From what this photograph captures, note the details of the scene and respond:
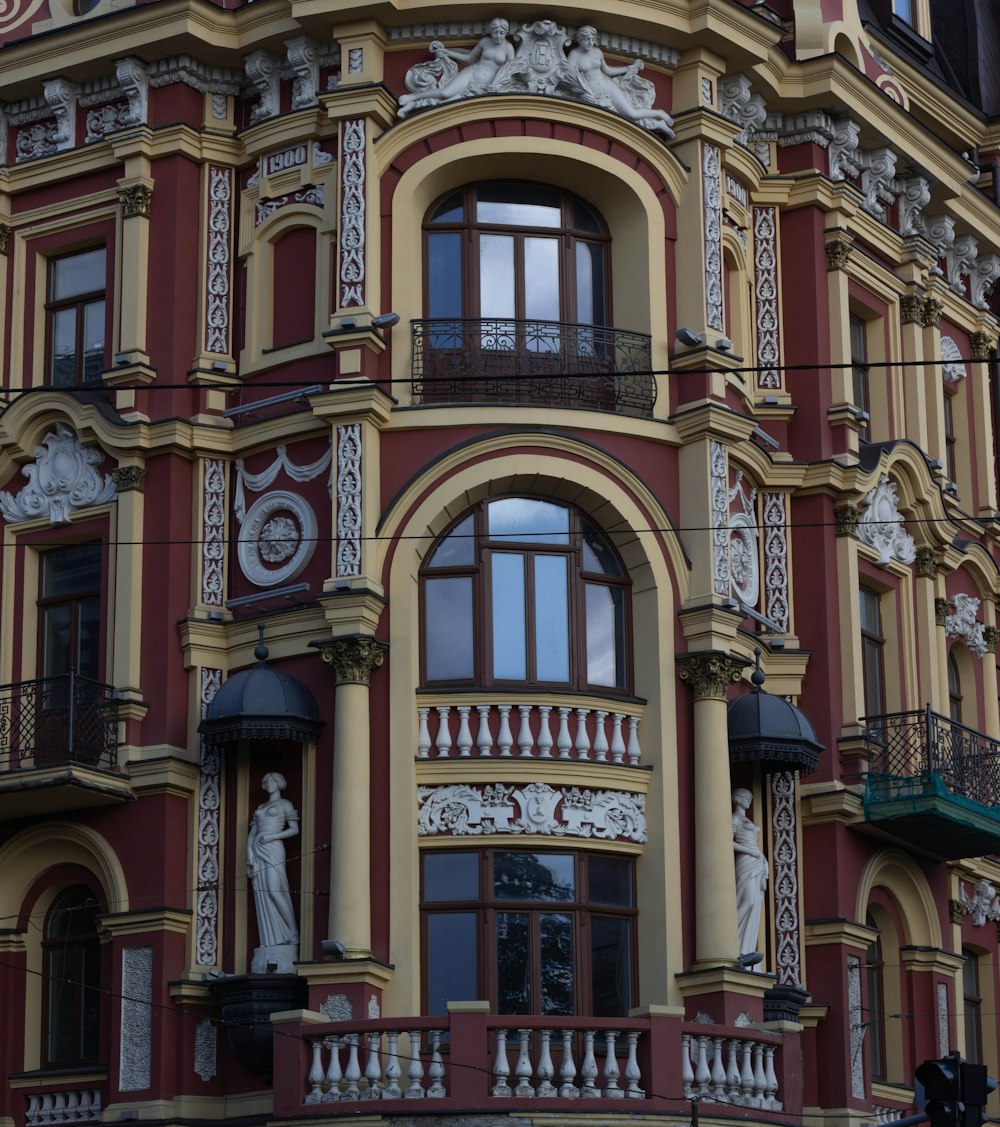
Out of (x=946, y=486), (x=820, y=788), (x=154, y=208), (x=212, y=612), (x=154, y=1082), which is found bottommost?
(x=154, y=1082)

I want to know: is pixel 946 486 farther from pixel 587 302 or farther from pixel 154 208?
pixel 154 208

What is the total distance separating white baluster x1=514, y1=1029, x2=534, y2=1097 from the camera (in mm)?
29891

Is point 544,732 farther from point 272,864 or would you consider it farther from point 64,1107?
point 64,1107

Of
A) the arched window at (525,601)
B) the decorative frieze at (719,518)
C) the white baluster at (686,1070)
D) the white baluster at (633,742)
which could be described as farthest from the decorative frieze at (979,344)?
the white baluster at (686,1070)

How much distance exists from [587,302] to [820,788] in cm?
682

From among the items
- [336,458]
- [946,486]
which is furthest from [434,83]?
[946,486]

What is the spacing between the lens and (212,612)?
112ft

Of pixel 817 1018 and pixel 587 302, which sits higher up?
pixel 587 302

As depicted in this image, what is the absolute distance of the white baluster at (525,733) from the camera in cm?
3238

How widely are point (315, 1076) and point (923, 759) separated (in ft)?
31.8

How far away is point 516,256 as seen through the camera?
3481 centimetres

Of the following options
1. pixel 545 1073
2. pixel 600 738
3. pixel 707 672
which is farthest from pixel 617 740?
pixel 545 1073

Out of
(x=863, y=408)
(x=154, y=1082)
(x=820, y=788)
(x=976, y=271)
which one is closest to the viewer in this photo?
(x=154, y=1082)

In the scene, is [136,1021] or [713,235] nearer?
[136,1021]
